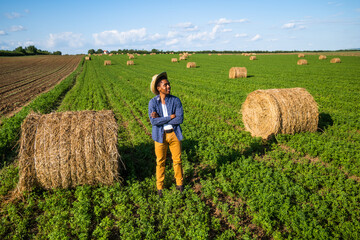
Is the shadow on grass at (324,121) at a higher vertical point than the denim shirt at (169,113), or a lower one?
lower

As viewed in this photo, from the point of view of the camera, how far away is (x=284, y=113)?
8.06 m

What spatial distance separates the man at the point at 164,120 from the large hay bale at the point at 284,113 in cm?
472

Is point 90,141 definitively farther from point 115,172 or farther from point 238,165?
point 238,165

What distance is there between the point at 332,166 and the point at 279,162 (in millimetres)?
1458

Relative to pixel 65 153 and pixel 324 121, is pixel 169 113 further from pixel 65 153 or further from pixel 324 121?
pixel 324 121

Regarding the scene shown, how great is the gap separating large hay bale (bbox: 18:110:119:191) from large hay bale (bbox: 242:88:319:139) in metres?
5.92

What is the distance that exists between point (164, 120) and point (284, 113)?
546 cm

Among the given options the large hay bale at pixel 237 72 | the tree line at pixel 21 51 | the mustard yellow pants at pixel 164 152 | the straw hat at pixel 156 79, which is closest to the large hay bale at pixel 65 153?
the mustard yellow pants at pixel 164 152

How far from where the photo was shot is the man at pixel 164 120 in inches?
193

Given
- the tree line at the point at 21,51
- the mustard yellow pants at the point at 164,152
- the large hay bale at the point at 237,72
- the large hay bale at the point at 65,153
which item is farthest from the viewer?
the tree line at the point at 21,51

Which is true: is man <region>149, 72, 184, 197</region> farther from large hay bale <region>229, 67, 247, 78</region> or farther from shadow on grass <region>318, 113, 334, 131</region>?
large hay bale <region>229, 67, 247, 78</region>

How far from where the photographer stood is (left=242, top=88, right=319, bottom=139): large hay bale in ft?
26.5

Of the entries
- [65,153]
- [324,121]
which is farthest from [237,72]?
[65,153]

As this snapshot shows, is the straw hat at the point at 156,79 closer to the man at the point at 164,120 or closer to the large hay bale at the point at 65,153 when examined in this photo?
the man at the point at 164,120
